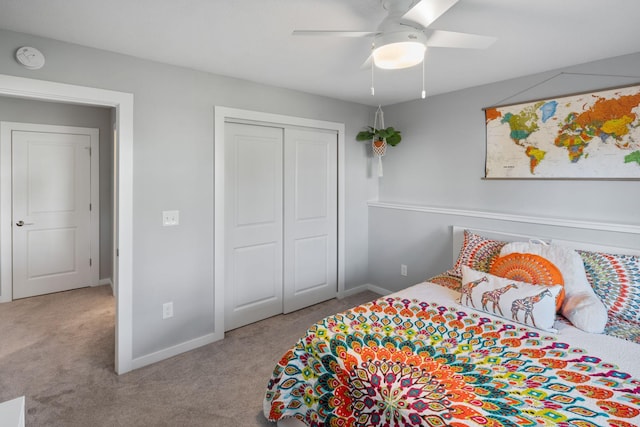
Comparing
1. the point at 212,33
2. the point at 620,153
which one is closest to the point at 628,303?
the point at 620,153

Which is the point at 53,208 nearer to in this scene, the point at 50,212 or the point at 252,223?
the point at 50,212

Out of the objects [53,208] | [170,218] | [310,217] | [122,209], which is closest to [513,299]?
[310,217]

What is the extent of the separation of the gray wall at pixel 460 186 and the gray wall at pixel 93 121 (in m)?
3.48

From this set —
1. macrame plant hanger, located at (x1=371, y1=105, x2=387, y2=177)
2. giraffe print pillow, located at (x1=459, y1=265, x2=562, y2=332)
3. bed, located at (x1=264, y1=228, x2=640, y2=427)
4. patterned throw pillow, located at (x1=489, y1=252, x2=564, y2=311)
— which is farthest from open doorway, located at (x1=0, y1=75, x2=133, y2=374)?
patterned throw pillow, located at (x1=489, y1=252, x2=564, y2=311)

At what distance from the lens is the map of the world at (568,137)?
2.33 meters

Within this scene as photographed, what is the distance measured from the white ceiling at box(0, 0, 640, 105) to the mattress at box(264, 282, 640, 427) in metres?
1.69

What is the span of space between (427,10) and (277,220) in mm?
2383

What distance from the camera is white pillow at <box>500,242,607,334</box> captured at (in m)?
1.83

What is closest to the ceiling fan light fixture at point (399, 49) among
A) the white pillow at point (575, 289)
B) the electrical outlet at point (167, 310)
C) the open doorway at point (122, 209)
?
the white pillow at point (575, 289)

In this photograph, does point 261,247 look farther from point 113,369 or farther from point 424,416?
point 424,416

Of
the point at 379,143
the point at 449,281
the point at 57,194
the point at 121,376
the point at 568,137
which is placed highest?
the point at 379,143

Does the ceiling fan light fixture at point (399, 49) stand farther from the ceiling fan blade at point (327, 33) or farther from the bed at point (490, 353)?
the bed at point (490, 353)

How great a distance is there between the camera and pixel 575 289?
2.04 meters

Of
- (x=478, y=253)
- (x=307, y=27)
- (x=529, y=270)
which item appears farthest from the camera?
(x=478, y=253)
